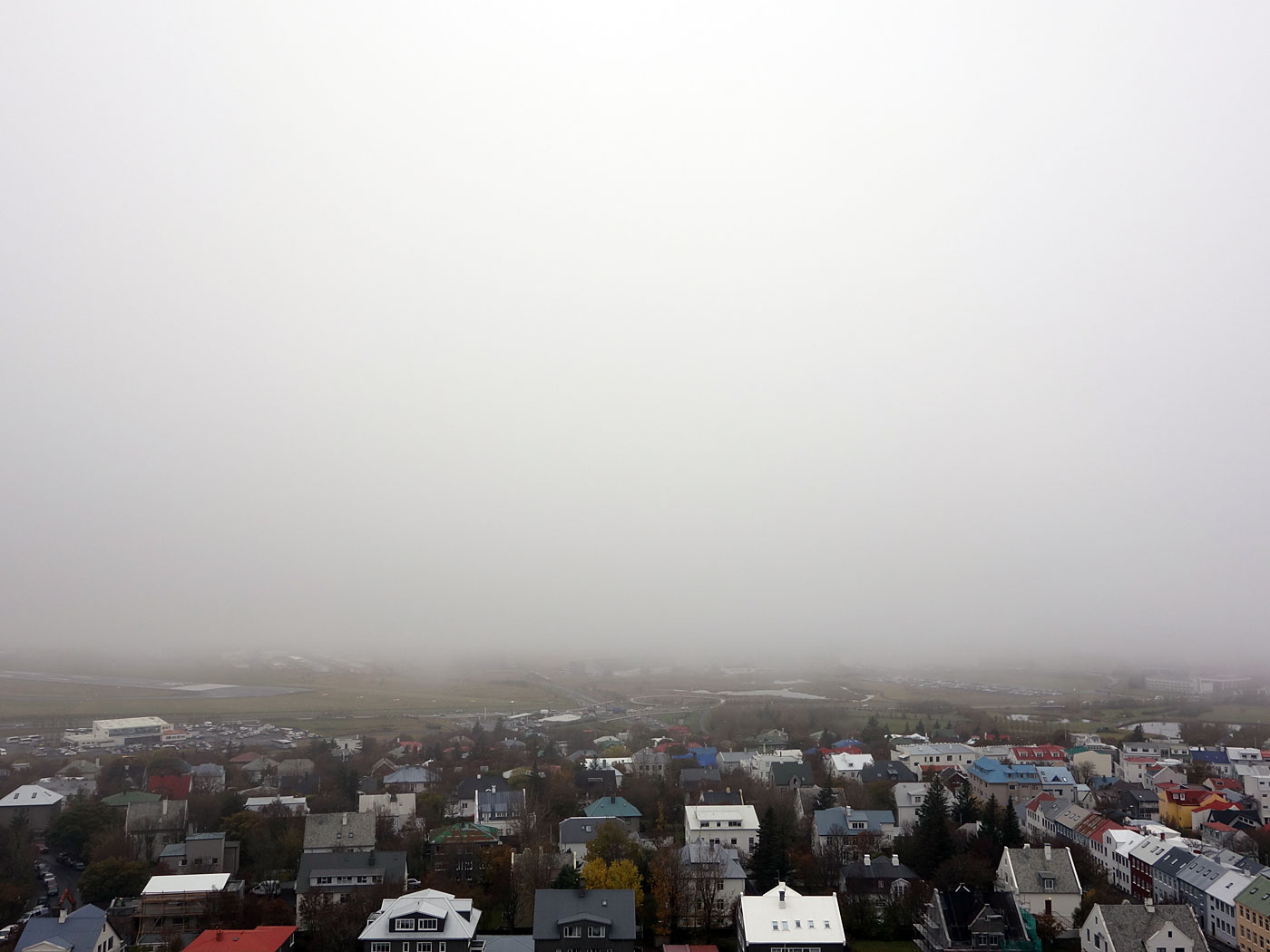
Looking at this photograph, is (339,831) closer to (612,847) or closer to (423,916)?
(423,916)

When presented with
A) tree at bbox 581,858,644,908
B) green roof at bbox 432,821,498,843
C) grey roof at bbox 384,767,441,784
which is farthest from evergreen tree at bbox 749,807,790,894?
grey roof at bbox 384,767,441,784

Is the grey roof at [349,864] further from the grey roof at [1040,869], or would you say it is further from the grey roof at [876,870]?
the grey roof at [1040,869]

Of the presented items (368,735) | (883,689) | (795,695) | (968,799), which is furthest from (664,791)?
(883,689)

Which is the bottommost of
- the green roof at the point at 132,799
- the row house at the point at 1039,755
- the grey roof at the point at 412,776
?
the grey roof at the point at 412,776

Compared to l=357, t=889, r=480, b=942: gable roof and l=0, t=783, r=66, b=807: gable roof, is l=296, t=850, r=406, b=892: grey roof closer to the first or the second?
l=357, t=889, r=480, b=942: gable roof

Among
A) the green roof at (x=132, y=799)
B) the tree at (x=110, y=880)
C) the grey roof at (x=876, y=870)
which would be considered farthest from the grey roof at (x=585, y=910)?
the green roof at (x=132, y=799)

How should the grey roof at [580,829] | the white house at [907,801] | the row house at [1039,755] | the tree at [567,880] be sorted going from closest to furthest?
the tree at [567,880], the grey roof at [580,829], the white house at [907,801], the row house at [1039,755]

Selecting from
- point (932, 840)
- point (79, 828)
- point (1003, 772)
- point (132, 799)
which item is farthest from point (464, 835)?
point (1003, 772)
